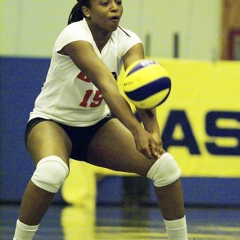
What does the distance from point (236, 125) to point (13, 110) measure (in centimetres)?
230

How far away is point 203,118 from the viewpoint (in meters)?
7.67

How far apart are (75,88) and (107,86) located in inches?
15.6

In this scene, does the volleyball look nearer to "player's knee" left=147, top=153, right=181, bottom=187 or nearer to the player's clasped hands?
the player's clasped hands

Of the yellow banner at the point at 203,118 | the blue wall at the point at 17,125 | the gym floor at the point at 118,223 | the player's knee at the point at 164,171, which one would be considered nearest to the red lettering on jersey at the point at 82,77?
the player's knee at the point at 164,171

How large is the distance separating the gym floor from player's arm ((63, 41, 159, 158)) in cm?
183

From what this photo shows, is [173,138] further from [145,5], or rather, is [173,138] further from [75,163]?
[145,5]

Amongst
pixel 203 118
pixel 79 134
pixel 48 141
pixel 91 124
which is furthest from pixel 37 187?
pixel 203 118

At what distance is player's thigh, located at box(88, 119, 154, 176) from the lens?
4.27 metres

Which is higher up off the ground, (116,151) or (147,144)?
(147,144)

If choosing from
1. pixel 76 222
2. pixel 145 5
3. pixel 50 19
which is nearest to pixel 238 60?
pixel 145 5

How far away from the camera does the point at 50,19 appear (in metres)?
8.15

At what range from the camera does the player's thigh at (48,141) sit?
4109mm

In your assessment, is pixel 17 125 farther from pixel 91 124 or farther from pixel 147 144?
pixel 147 144

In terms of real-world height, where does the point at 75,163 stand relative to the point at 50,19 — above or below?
below
